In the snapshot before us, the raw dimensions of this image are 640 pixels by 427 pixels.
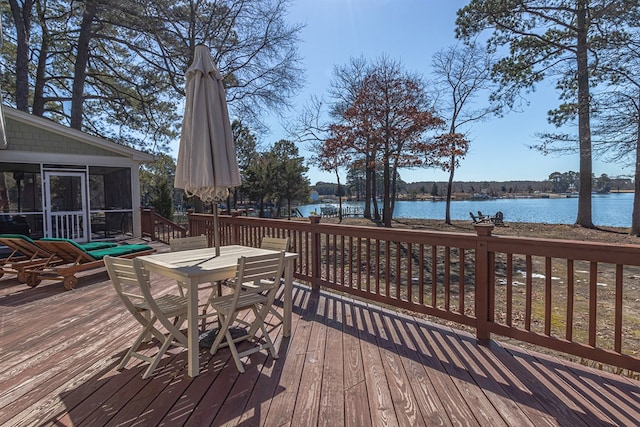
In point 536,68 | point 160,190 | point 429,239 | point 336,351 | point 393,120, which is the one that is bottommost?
point 336,351

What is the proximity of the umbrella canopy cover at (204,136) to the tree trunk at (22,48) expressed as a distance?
13009 mm

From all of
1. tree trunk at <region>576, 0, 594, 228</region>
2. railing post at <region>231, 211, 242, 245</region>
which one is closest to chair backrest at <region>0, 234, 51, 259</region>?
railing post at <region>231, 211, 242, 245</region>

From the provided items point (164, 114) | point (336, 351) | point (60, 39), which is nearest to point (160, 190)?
point (164, 114)

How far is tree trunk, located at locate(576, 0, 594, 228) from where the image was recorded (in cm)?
1308

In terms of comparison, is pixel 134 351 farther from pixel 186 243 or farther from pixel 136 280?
pixel 186 243

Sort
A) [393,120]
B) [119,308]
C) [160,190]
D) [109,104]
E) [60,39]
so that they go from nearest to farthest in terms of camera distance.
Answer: [119,308] < [393,120] < [60,39] < [109,104] < [160,190]

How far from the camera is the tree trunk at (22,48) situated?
11914 mm

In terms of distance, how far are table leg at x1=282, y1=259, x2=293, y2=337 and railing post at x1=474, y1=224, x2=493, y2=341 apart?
1.62 metres

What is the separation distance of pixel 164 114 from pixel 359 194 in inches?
1238

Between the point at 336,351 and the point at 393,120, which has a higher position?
the point at 393,120

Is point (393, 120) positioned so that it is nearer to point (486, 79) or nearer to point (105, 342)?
point (486, 79)

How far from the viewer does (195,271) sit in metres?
2.48

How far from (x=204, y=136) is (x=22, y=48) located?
46.5ft

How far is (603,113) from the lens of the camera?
1227 cm
